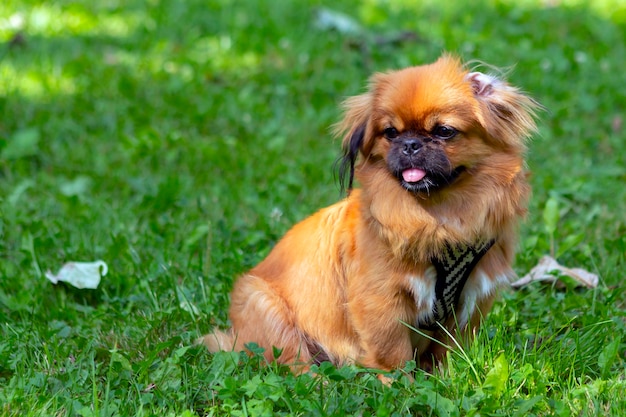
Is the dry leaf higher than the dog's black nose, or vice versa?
the dog's black nose

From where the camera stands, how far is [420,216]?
3238 millimetres

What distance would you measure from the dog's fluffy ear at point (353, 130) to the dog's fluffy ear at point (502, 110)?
44 centimetres

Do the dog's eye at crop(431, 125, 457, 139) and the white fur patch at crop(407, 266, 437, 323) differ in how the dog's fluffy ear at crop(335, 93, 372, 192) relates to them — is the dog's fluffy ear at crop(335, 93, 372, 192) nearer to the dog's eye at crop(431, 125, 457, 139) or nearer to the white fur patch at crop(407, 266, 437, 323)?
the dog's eye at crop(431, 125, 457, 139)

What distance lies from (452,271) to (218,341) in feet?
3.44

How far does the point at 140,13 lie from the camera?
782 centimetres

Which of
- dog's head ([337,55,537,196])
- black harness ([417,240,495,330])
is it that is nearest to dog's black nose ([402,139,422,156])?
dog's head ([337,55,537,196])

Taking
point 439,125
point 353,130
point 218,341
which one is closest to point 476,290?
point 439,125

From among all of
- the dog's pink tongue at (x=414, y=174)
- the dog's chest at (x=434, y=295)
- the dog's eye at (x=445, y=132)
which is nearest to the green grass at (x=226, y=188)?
the dog's chest at (x=434, y=295)

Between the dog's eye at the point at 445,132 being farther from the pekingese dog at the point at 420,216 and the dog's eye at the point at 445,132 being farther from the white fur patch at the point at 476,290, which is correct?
the white fur patch at the point at 476,290

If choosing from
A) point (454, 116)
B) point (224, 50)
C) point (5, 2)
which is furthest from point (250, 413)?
point (5, 2)

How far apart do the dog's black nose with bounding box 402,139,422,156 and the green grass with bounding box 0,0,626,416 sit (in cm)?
78

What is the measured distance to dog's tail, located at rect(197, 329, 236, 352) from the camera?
3.60 metres

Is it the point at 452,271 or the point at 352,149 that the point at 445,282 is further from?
the point at 352,149

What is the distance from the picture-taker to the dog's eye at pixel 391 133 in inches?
128
